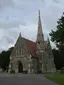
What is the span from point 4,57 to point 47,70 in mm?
24360

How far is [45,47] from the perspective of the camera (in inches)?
4284

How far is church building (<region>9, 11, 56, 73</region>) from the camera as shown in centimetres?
9888

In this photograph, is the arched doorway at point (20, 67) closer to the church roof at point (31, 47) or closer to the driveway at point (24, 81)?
the church roof at point (31, 47)

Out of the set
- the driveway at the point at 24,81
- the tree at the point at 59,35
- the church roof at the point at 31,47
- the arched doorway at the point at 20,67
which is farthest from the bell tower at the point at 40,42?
the driveway at the point at 24,81

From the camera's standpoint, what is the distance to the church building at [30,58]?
98.9 meters

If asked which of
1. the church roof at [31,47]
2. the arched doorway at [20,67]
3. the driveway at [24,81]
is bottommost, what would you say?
the driveway at [24,81]

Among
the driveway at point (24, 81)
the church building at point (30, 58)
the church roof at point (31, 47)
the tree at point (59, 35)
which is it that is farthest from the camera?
the church roof at point (31, 47)

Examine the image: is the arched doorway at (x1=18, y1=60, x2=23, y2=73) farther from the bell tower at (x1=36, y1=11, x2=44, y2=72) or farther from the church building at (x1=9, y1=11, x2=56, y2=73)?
the bell tower at (x1=36, y1=11, x2=44, y2=72)

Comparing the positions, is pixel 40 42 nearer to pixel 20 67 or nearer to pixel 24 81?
pixel 20 67

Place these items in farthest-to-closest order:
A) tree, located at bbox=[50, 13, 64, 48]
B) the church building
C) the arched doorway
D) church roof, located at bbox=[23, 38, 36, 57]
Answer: church roof, located at bbox=[23, 38, 36, 57] < the arched doorway < the church building < tree, located at bbox=[50, 13, 64, 48]

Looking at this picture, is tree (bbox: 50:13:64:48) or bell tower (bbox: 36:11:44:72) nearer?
tree (bbox: 50:13:64:48)

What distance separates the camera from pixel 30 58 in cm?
9838

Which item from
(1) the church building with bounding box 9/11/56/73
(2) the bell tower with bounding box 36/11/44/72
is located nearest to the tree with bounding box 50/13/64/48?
(1) the church building with bounding box 9/11/56/73

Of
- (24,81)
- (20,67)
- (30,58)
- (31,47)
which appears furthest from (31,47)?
(24,81)
